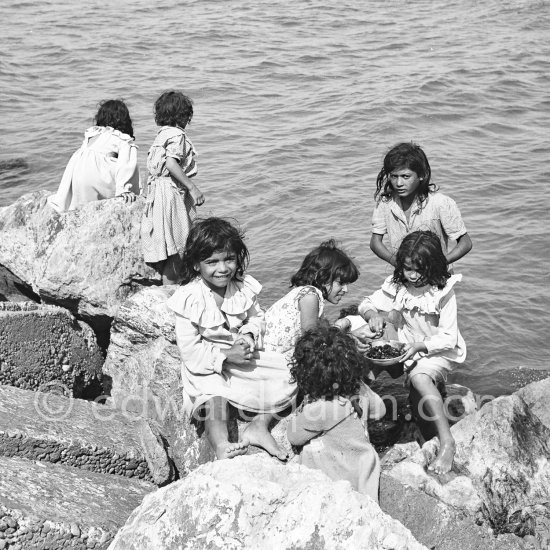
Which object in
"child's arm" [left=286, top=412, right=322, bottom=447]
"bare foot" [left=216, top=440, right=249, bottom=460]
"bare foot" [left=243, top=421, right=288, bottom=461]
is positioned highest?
"child's arm" [left=286, top=412, right=322, bottom=447]

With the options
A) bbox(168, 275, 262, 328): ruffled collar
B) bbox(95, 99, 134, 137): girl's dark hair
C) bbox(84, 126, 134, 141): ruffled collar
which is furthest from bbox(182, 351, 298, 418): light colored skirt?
bbox(95, 99, 134, 137): girl's dark hair

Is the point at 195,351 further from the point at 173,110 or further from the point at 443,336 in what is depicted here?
the point at 173,110

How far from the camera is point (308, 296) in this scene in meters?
4.79

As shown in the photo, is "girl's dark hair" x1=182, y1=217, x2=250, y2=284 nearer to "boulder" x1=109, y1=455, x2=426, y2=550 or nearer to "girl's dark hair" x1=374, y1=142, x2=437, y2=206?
"girl's dark hair" x1=374, y1=142, x2=437, y2=206

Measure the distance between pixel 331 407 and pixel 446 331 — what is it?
96 cm

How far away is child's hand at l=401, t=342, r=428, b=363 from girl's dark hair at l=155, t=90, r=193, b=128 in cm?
224

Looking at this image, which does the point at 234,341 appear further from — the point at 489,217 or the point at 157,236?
the point at 489,217

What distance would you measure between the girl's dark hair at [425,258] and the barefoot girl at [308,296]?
0.28 meters

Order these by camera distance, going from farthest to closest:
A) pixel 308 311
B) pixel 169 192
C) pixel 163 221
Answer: pixel 169 192, pixel 163 221, pixel 308 311

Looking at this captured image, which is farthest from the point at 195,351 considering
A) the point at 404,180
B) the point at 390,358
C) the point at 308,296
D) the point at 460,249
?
the point at 460,249

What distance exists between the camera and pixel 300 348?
4336mm

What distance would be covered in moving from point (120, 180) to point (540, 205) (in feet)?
16.1

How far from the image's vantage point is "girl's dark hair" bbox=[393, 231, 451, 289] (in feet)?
15.8

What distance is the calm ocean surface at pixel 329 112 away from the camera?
8.35 meters
